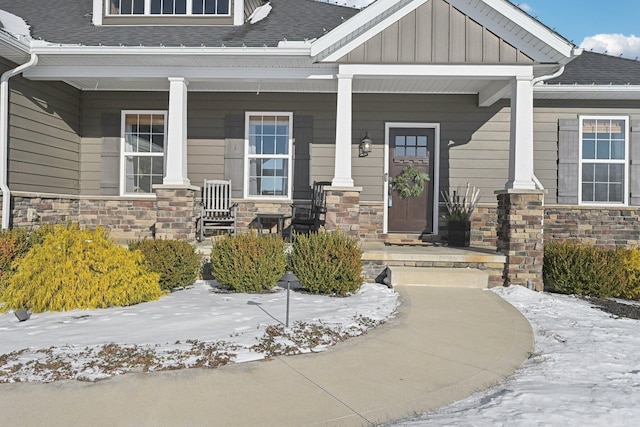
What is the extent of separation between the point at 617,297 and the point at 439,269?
7.81 feet

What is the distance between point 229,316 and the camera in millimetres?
3959

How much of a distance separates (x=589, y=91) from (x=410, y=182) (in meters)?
3.25

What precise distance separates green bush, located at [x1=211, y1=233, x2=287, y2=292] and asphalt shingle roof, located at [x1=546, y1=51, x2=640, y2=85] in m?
5.53

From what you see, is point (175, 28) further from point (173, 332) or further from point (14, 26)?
point (173, 332)

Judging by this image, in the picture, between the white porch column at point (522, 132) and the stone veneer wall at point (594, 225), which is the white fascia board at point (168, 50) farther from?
the stone veneer wall at point (594, 225)

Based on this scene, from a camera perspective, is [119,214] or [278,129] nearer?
[119,214]

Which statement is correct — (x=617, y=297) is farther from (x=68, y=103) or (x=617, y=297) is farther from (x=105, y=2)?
(x=105, y=2)

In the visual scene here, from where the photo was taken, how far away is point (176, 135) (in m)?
6.61

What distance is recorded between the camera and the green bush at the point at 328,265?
504 cm

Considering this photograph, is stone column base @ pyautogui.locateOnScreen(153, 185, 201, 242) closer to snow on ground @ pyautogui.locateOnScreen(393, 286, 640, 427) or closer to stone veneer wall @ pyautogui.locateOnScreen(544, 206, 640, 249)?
snow on ground @ pyautogui.locateOnScreen(393, 286, 640, 427)

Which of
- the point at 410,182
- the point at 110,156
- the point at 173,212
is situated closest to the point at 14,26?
the point at 110,156

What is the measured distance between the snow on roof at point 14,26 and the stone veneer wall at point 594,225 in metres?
8.69

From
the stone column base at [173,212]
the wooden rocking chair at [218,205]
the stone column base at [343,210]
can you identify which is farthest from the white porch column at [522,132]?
the stone column base at [173,212]

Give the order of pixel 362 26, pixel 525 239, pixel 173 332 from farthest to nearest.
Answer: pixel 362 26, pixel 525 239, pixel 173 332
